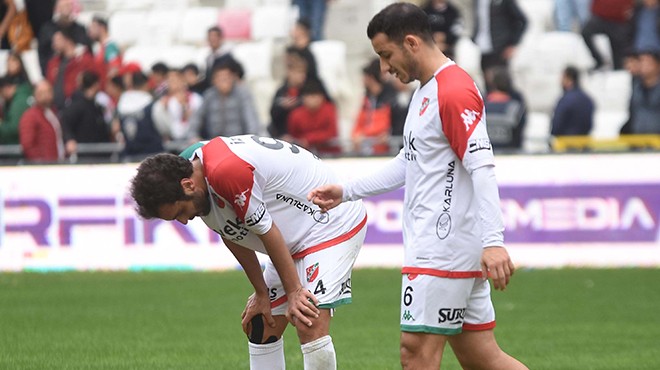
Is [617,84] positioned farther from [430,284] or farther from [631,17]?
[430,284]

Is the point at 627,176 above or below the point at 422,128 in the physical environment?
below

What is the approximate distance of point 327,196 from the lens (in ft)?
22.8

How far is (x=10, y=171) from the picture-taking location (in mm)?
18234

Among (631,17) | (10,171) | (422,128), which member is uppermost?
(422,128)

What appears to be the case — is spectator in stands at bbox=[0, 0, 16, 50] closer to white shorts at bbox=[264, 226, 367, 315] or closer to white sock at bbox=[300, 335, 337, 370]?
white shorts at bbox=[264, 226, 367, 315]

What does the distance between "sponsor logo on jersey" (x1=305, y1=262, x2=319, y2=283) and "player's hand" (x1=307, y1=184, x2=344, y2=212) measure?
1.89ft

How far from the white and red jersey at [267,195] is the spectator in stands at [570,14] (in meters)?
14.5

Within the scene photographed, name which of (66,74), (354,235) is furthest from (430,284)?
(66,74)

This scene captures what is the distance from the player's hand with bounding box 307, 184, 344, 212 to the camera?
693 cm

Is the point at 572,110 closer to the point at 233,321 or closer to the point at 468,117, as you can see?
the point at 233,321

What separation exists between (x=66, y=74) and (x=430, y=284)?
56.5 ft

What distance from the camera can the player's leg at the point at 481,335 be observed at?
21.1ft

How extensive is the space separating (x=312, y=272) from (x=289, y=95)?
12.4 m

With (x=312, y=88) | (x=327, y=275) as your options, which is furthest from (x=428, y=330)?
(x=312, y=88)
